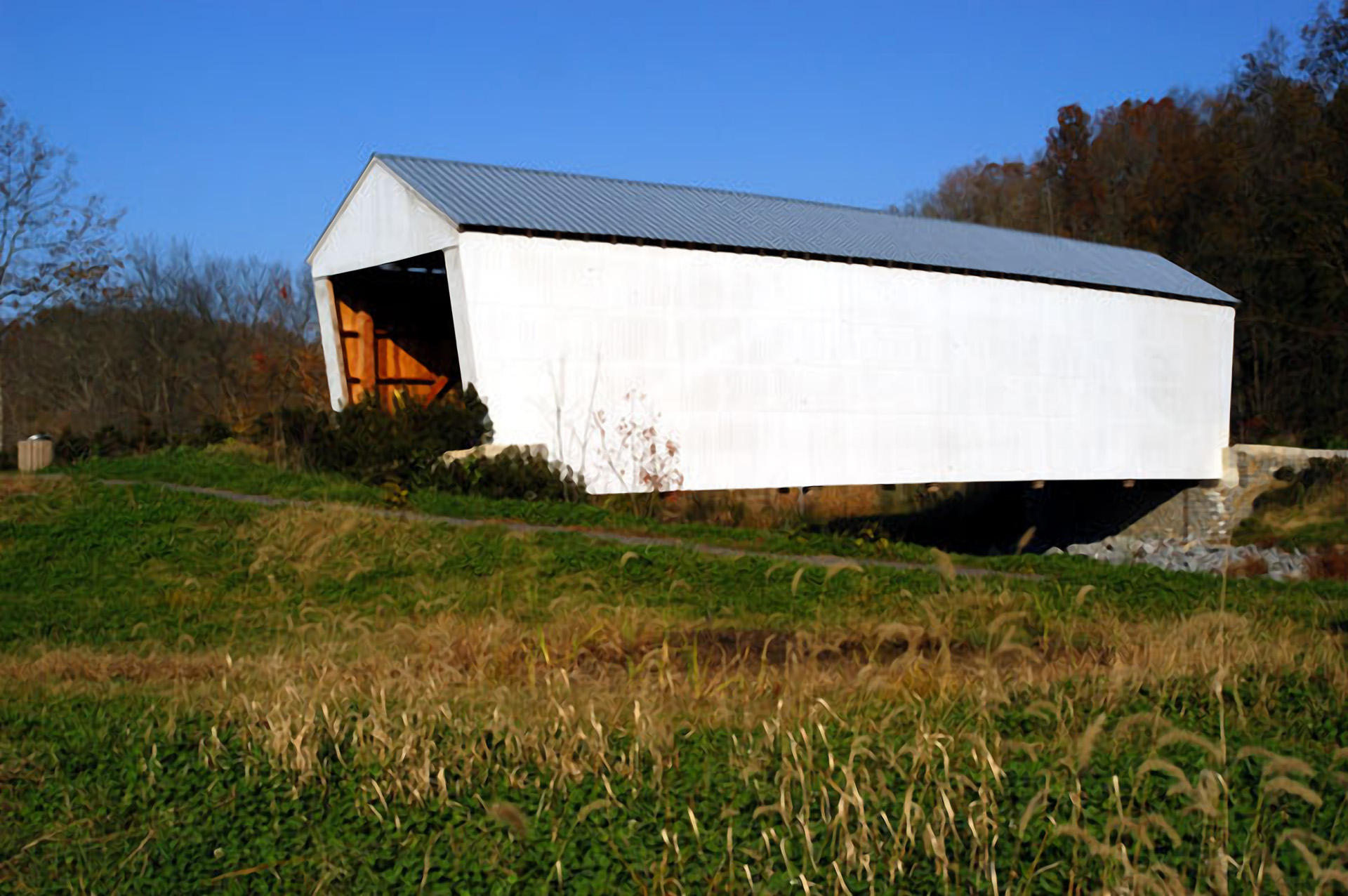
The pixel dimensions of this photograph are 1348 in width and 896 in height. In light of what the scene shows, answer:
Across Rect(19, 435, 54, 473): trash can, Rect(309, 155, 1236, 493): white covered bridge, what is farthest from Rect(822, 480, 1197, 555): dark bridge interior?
Rect(19, 435, 54, 473): trash can

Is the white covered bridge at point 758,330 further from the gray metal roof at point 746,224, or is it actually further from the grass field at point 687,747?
the grass field at point 687,747

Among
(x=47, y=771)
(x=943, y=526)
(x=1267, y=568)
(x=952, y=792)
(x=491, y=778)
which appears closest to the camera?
(x=952, y=792)

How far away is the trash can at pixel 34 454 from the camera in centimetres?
1922

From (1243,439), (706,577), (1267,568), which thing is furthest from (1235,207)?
(706,577)

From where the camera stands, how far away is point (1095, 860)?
12.7ft

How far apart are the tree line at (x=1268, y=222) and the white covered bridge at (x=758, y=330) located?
11.8m

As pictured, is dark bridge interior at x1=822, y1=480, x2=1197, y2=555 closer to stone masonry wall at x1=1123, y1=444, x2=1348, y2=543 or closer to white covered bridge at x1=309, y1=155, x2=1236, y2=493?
stone masonry wall at x1=1123, y1=444, x2=1348, y2=543

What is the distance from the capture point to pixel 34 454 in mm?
19328

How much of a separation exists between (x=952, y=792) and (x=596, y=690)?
2.18 meters

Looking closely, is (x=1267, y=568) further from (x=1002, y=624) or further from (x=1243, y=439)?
(x=1002, y=624)

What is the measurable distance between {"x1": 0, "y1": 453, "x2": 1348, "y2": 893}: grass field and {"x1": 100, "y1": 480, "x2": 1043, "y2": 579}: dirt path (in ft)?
4.88

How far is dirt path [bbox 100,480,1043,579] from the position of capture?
11.3 meters

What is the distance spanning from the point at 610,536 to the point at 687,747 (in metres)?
8.08

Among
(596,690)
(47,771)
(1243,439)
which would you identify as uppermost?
(1243,439)
